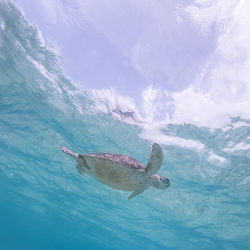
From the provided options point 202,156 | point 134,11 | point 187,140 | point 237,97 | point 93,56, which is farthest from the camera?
point 202,156

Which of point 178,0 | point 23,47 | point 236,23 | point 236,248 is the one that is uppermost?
point 236,248

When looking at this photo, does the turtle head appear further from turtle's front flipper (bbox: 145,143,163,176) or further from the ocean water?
the ocean water

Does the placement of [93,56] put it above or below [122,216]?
below

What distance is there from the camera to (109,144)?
17.0 meters

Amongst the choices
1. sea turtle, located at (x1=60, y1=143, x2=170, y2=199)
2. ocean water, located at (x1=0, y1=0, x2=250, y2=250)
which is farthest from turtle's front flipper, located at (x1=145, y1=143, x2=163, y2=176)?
ocean water, located at (x1=0, y1=0, x2=250, y2=250)

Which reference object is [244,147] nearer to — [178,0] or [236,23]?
[236,23]

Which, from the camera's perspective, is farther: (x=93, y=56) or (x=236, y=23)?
(x=93, y=56)

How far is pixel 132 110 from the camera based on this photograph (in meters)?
12.8

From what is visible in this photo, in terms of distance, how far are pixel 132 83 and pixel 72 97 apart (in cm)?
442

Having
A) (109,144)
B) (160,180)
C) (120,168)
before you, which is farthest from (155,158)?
(109,144)

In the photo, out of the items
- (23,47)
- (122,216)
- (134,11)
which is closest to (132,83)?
(134,11)

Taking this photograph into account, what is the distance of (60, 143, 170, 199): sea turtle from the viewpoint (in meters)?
→ 4.22

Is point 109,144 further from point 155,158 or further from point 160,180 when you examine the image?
point 155,158

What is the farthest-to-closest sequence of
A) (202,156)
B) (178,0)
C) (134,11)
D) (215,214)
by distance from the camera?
(215,214) < (202,156) < (134,11) < (178,0)
